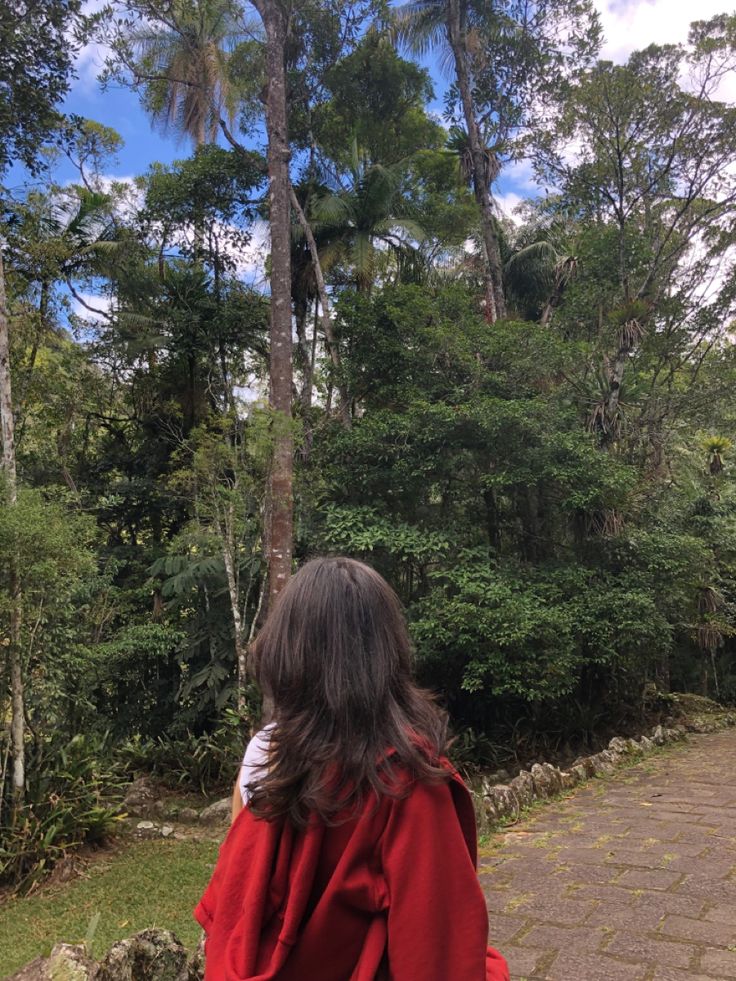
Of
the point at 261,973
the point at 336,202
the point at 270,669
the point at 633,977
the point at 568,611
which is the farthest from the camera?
the point at 336,202

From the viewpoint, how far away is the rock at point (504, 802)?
580 centimetres

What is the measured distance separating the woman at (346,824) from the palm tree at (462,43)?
12796mm

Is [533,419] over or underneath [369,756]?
over

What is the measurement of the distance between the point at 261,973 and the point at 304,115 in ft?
50.9

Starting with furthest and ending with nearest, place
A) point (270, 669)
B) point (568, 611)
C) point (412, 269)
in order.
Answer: point (412, 269) < point (568, 611) < point (270, 669)

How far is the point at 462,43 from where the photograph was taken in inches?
551

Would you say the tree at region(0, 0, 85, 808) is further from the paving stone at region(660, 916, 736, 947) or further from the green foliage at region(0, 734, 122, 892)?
the paving stone at region(660, 916, 736, 947)

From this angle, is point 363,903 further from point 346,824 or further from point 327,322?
point 327,322

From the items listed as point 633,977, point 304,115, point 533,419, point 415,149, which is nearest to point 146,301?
point 304,115

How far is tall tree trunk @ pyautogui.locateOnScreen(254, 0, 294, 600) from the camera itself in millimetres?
8578

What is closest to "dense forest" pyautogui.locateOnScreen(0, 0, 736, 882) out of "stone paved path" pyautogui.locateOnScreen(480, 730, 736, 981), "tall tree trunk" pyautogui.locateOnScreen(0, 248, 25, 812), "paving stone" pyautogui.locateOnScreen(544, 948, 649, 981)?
"tall tree trunk" pyautogui.locateOnScreen(0, 248, 25, 812)

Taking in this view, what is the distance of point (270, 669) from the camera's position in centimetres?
132

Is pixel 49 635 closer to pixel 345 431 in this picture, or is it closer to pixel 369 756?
pixel 345 431

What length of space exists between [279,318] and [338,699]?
8.55m
